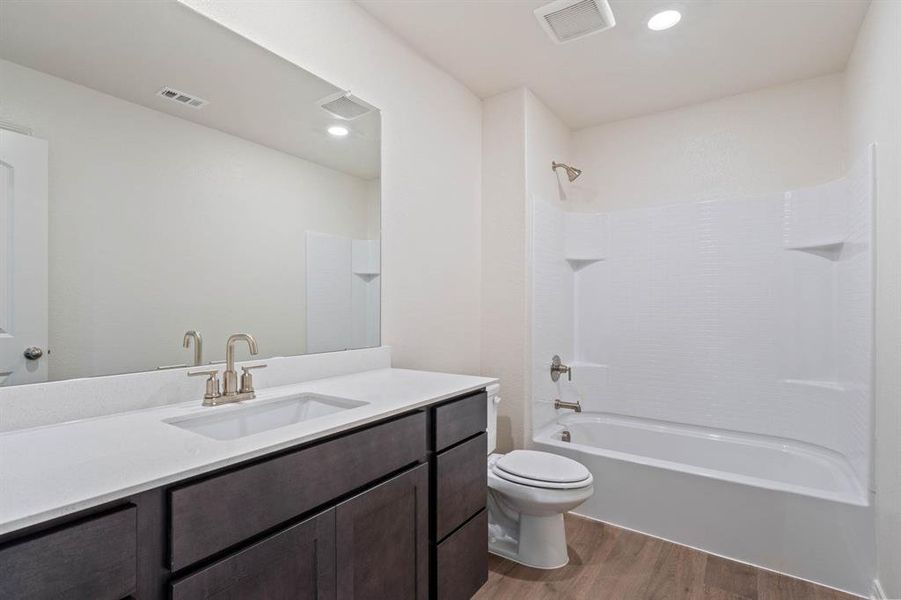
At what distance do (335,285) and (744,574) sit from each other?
2.25m

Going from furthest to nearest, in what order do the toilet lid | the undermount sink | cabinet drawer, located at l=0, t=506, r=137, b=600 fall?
the toilet lid
the undermount sink
cabinet drawer, located at l=0, t=506, r=137, b=600

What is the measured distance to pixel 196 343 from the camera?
144 cm

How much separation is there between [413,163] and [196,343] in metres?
1.38

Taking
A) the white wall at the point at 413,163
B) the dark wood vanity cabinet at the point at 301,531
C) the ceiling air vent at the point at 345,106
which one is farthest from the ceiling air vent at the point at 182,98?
the dark wood vanity cabinet at the point at 301,531

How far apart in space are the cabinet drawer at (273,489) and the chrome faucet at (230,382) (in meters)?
Result: 0.46

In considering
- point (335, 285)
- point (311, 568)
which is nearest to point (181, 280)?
point (335, 285)

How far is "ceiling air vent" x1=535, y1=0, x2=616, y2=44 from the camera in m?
1.96

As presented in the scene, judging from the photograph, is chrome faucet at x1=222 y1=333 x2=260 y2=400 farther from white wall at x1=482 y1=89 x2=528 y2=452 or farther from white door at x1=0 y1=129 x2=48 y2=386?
white wall at x1=482 y1=89 x2=528 y2=452

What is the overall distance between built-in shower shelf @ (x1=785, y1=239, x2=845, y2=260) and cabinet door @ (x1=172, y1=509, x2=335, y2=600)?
296 cm

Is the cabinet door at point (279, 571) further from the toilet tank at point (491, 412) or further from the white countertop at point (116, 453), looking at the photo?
the toilet tank at point (491, 412)

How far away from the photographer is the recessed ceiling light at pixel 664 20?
6.84ft

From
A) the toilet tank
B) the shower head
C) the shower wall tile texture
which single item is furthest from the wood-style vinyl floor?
the shower head

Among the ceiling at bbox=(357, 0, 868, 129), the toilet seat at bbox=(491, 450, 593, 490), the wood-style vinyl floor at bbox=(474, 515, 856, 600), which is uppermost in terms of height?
the ceiling at bbox=(357, 0, 868, 129)

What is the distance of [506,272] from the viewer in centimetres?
280
